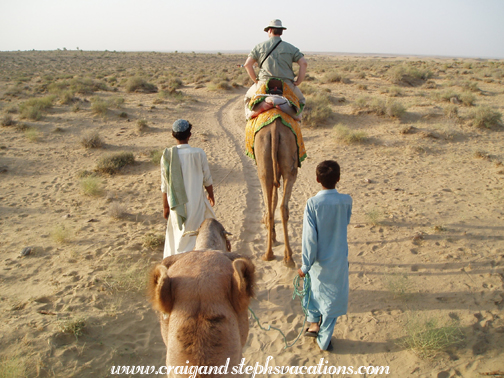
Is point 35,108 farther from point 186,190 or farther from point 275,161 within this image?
point 186,190

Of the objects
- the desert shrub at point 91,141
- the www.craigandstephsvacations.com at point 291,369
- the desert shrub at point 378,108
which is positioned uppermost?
the desert shrub at point 378,108

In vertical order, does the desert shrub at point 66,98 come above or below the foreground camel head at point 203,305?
above

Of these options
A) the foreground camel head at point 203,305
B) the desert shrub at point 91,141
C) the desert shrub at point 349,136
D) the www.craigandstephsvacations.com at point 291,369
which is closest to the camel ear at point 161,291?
the foreground camel head at point 203,305

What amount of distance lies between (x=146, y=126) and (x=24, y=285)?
9.19 m

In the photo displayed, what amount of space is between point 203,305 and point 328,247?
197 centimetres

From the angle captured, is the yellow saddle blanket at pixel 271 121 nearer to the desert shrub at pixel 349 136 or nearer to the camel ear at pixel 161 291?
the camel ear at pixel 161 291

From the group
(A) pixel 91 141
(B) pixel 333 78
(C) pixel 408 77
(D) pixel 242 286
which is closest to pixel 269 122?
(D) pixel 242 286

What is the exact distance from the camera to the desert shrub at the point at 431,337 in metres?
3.04

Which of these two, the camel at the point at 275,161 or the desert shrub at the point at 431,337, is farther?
the camel at the point at 275,161

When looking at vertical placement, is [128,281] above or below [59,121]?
below

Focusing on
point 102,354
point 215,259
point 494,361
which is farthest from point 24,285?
point 494,361

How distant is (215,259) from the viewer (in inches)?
47.3

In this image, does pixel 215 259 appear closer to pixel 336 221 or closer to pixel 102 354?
pixel 336 221

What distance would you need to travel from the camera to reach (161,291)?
1071 mm
